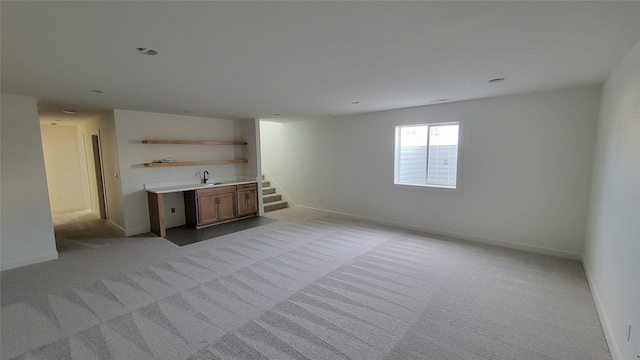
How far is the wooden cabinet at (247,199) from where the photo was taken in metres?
6.19

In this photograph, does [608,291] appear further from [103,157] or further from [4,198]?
[103,157]

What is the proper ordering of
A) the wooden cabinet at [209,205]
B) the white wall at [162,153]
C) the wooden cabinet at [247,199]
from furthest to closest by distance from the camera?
the wooden cabinet at [247,199] → the wooden cabinet at [209,205] → the white wall at [162,153]

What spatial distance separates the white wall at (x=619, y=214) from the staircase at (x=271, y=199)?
19.8 feet

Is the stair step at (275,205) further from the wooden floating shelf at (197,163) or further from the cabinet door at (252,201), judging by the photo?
the wooden floating shelf at (197,163)

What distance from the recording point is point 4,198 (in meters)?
3.60

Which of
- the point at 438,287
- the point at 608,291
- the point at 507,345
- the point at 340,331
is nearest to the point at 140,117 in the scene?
the point at 340,331

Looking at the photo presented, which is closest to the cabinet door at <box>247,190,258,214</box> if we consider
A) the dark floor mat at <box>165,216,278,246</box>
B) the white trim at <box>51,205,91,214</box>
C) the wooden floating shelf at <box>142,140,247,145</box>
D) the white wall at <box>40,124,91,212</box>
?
the dark floor mat at <box>165,216,278,246</box>

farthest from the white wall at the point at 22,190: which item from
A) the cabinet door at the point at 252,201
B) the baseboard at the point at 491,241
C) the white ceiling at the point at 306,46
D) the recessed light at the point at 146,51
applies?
the baseboard at the point at 491,241

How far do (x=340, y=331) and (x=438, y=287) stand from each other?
137 cm

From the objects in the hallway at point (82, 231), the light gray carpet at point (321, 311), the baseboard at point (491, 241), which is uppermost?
the baseboard at point (491, 241)

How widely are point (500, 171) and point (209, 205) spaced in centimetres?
539

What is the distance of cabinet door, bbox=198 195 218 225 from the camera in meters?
5.50

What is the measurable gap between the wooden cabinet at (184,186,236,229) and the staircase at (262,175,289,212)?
122cm

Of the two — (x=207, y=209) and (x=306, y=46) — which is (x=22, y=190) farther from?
(x=306, y=46)
